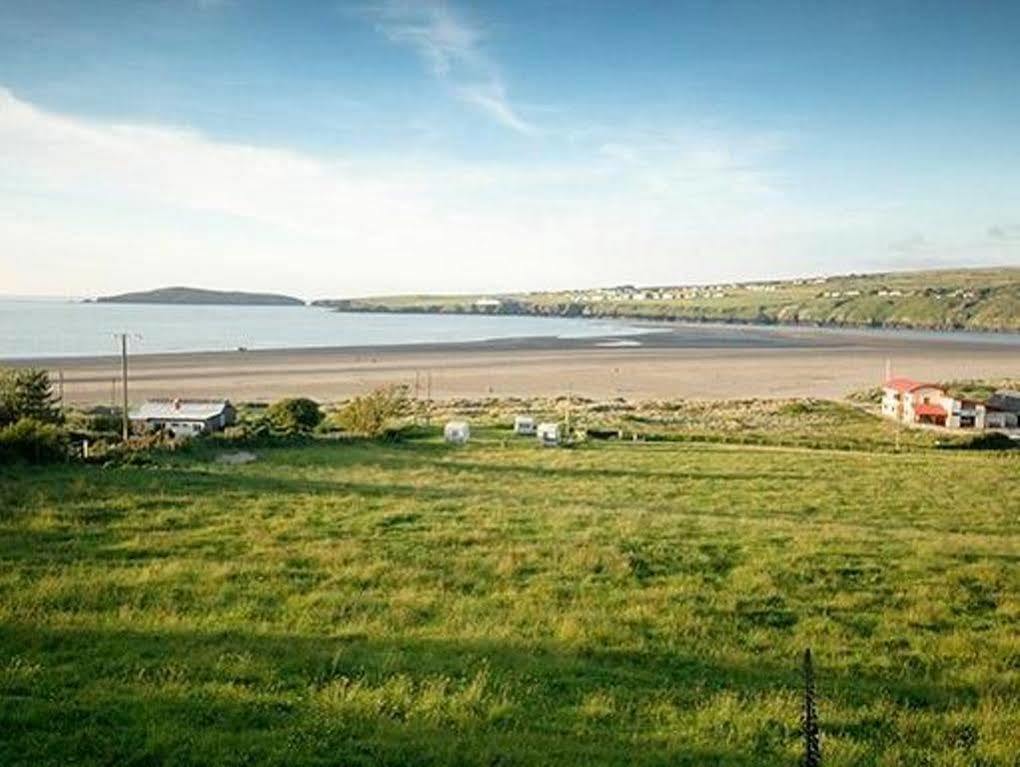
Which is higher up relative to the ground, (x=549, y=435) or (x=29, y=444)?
(x=29, y=444)

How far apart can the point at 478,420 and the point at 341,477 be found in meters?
27.0

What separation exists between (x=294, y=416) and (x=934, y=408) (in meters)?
46.5

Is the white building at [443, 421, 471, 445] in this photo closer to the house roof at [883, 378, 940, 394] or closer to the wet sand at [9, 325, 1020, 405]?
the wet sand at [9, 325, 1020, 405]

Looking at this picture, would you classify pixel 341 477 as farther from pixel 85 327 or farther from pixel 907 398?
pixel 85 327

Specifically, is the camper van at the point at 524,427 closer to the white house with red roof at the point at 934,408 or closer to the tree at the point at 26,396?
the tree at the point at 26,396

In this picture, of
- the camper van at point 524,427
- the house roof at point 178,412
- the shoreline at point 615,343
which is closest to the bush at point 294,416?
the house roof at point 178,412

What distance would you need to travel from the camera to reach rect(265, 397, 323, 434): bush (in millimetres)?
47562

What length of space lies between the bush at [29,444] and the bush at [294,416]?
16546mm

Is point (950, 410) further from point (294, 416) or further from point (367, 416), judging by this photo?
point (294, 416)

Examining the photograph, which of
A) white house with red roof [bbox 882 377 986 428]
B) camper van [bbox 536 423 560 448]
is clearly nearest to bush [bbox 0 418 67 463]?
camper van [bbox 536 423 560 448]

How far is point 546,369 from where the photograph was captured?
101 metres

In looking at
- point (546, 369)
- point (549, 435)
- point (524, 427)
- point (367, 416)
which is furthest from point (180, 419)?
point (546, 369)

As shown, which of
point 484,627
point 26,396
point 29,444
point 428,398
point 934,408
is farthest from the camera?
point 428,398

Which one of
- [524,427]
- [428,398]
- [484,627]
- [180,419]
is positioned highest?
[484,627]
